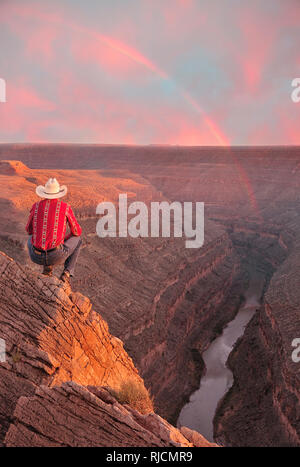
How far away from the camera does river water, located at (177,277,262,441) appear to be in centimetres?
2141

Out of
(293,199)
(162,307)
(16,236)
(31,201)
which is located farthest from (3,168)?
(293,199)

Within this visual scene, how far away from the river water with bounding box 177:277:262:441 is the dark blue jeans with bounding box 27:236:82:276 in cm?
1790

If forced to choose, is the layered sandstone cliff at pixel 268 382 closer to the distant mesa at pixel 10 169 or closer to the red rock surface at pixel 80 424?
the red rock surface at pixel 80 424

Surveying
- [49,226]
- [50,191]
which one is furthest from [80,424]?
[50,191]

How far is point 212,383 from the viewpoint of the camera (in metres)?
25.3

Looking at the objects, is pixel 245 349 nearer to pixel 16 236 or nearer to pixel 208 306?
pixel 208 306

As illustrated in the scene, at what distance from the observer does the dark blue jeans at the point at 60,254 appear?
7.50 metres

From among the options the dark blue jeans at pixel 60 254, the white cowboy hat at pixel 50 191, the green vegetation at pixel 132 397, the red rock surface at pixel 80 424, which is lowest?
the red rock surface at pixel 80 424

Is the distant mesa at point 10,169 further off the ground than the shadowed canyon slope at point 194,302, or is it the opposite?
the distant mesa at point 10,169

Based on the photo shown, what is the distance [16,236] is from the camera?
21641 mm

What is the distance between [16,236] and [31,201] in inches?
305

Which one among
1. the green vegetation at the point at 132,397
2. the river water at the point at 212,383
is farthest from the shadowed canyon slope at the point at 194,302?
the green vegetation at the point at 132,397

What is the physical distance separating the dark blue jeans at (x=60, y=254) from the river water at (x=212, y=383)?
705 inches

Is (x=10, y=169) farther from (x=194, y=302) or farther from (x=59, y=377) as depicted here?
(x=59, y=377)
